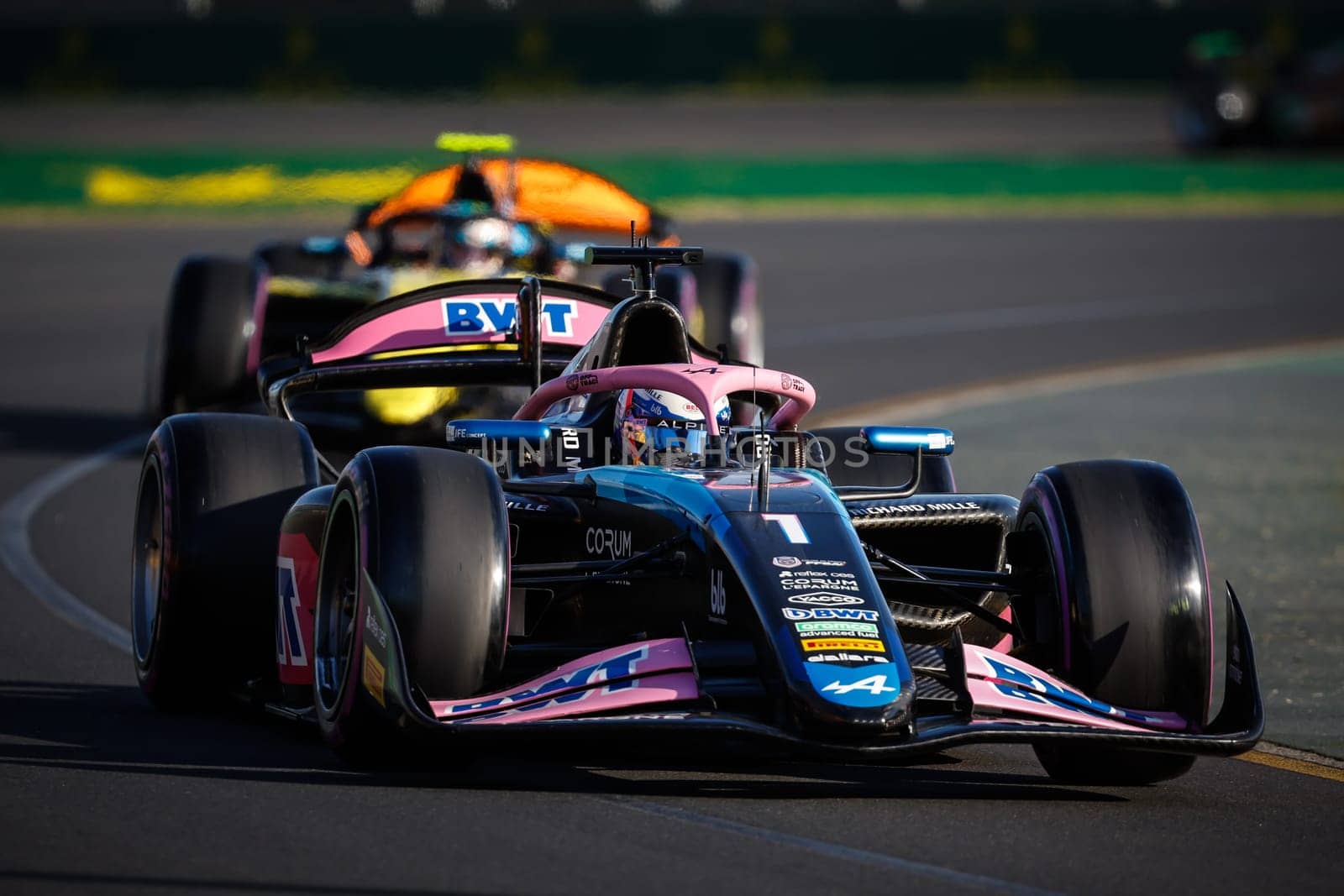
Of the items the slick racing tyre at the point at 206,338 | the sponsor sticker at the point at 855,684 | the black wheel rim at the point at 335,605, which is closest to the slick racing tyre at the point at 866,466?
the black wheel rim at the point at 335,605

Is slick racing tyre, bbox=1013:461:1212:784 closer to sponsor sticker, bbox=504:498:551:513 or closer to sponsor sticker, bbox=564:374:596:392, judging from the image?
sponsor sticker, bbox=504:498:551:513

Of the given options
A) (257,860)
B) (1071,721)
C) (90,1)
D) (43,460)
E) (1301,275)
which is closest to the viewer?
(257,860)

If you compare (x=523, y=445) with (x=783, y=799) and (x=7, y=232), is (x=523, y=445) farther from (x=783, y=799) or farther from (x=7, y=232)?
(x=7, y=232)

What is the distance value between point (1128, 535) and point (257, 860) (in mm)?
2724

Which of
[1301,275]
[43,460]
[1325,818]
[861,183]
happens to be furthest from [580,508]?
[861,183]

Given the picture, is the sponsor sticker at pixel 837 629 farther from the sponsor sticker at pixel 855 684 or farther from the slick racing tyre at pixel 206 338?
the slick racing tyre at pixel 206 338

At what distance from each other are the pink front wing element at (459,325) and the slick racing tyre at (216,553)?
1.96m

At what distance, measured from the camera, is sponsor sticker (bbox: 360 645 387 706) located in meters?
6.46

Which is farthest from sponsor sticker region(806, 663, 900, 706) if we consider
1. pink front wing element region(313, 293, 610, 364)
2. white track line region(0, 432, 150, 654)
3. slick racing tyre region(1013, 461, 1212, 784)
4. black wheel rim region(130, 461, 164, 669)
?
pink front wing element region(313, 293, 610, 364)

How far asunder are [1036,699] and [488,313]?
450 cm

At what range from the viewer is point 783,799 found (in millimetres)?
6539

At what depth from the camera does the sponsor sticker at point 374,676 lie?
6465 mm

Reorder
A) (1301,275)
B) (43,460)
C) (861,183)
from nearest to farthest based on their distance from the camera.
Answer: (43,460) < (1301,275) < (861,183)

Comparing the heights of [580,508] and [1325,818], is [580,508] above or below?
above
